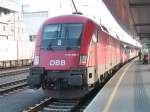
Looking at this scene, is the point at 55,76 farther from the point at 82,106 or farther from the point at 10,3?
the point at 10,3

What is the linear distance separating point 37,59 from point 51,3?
247ft

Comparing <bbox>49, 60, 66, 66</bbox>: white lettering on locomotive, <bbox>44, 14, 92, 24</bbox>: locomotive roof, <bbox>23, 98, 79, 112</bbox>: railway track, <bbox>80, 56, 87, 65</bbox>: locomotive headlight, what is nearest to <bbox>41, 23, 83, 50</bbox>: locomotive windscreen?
<bbox>44, 14, 92, 24</bbox>: locomotive roof

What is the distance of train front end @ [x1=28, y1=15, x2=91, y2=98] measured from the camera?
44.2 ft

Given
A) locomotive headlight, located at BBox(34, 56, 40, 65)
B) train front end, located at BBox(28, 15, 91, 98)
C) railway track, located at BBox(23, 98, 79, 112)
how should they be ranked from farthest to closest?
locomotive headlight, located at BBox(34, 56, 40, 65), train front end, located at BBox(28, 15, 91, 98), railway track, located at BBox(23, 98, 79, 112)

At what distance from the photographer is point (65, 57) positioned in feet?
45.3

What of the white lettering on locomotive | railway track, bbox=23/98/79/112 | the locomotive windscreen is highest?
the locomotive windscreen

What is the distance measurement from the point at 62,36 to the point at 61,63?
1140 mm

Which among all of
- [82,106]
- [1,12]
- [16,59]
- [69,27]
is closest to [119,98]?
[82,106]

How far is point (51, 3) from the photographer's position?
291 ft

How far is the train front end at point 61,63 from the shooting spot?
1348cm

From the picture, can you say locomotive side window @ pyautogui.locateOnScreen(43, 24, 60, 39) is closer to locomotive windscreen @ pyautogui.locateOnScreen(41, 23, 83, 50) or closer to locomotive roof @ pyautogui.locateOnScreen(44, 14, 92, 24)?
locomotive windscreen @ pyautogui.locateOnScreen(41, 23, 83, 50)

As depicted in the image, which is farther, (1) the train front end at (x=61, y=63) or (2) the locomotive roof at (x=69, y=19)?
(2) the locomotive roof at (x=69, y=19)

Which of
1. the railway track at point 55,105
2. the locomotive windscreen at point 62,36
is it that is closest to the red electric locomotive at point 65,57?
the locomotive windscreen at point 62,36

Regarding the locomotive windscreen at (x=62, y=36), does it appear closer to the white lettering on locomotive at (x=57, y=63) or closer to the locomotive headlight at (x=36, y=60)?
the locomotive headlight at (x=36, y=60)
